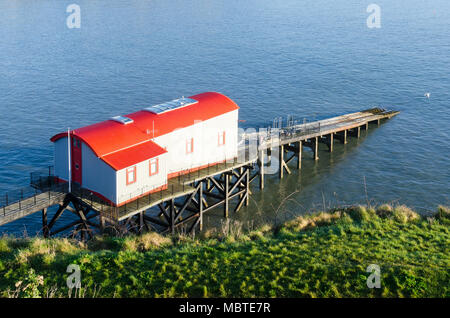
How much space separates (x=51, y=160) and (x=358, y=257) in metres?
37.0

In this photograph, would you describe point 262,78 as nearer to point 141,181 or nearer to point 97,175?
point 141,181

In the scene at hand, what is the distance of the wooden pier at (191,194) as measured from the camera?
35.4 m

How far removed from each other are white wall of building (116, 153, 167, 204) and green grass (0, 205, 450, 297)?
23.1 feet

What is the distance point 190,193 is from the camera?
41.2 meters

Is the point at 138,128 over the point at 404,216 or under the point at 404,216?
over

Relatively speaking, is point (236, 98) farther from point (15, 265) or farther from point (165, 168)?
point (15, 265)

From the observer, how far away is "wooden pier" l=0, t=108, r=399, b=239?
116ft

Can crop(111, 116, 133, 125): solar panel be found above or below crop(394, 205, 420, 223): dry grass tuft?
above

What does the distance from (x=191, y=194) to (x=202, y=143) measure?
391cm

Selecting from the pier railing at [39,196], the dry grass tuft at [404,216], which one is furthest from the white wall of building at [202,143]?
the dry grass tuft at [404,216]

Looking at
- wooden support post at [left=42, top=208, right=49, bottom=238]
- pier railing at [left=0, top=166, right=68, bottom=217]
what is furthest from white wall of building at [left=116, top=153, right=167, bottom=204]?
wooden support post at [left=42, top=208, right=49, bottom=238]

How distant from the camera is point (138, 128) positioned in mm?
38375

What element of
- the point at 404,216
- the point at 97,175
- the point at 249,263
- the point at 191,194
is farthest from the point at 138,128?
the point at 404,216

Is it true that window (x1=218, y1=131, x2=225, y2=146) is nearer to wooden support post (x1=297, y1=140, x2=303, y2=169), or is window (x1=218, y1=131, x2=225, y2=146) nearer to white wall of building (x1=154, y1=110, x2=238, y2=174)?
white wall of building (x1=154, y1=110, x2=238, y2=174)
